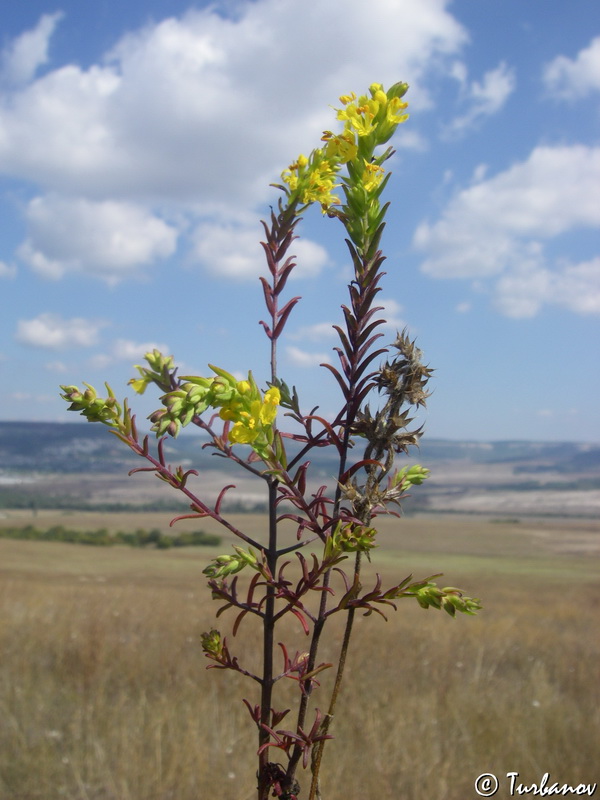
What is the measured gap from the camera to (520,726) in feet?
18.9

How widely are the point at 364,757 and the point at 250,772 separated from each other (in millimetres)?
924

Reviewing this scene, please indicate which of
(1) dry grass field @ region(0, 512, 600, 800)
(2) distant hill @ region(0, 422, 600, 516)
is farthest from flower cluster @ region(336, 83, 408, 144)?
(2) distant hill @ region(0, 422, 600, 516)

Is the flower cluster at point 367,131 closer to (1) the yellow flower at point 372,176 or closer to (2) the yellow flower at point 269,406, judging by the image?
(1) the yellow flower at point 372,176

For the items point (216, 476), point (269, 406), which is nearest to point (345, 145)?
point (269, 406)

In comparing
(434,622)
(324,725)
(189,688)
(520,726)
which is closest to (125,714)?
(189,688)

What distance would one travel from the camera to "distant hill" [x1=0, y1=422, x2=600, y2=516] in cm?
8900

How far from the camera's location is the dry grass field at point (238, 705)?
15.3 ft

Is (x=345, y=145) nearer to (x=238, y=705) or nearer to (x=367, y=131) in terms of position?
(x=367, y=131)

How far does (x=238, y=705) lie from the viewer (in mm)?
6301

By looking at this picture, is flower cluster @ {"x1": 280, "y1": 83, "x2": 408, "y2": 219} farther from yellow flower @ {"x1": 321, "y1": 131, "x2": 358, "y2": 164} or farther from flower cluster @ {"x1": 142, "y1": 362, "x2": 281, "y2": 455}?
flower cluster @ {"x1": 142, "y1": 362, "x2": 281, "y2": 455}

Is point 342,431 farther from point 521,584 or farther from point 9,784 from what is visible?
point 521,584

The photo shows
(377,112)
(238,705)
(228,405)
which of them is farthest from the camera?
(238,705)

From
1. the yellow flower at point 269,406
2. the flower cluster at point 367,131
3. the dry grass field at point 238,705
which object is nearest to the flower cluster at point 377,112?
the flower cluster at point 367,131

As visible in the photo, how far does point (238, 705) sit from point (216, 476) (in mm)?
119743
